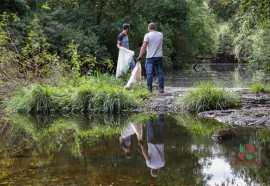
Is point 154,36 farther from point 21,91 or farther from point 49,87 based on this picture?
point 21,91

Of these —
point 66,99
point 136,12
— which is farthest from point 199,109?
point 136,12

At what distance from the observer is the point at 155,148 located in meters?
6.08

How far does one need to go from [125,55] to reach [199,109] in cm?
379

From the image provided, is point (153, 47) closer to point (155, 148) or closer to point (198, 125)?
point (198, 125)

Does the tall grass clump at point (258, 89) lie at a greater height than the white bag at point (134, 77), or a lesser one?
lesser

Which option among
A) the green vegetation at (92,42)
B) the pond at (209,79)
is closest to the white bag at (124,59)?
the green vegetation at (92,42)

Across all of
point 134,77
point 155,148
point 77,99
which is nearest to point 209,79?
point 134,77

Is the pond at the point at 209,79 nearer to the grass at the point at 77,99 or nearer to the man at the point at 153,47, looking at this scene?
the man at the point at 153,47

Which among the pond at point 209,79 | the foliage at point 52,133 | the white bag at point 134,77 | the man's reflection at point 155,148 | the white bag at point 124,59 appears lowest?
the pond at point 209,79

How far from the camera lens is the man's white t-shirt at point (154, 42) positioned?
1136 centimetres

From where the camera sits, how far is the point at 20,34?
20.1 metres

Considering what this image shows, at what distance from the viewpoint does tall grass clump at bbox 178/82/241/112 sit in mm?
10047
